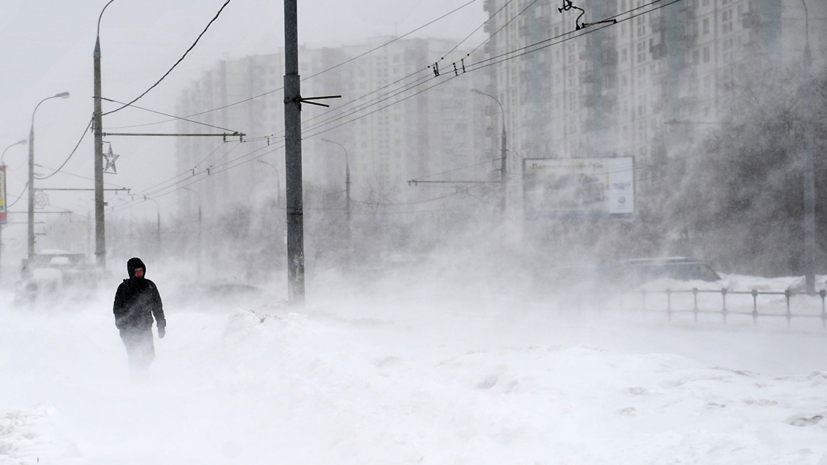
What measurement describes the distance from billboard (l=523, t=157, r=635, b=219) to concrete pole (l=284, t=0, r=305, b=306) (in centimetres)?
1842

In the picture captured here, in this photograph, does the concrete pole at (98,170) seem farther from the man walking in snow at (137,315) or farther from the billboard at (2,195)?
the billboard at (2,195)

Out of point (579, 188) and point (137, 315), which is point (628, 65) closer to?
point (579, 188)

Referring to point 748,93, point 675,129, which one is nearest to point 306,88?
point 675,129

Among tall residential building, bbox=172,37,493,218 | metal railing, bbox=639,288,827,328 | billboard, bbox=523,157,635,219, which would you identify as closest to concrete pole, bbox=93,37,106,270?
metal railing, bbox=639,288,827,328

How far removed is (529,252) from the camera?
3584cm

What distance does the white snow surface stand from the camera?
201 inches

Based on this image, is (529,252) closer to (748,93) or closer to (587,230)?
(587,230)

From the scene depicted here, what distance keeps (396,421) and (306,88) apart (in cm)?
6748

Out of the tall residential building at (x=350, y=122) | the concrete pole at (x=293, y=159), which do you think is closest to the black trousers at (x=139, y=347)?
the concrete pole at (x=293, y=159)

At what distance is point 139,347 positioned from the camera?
958 centimetres

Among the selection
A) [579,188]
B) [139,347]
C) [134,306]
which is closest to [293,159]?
[134,306]

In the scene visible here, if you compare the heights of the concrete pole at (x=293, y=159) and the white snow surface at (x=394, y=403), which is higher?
the concrete pole at (x=293, y=159)

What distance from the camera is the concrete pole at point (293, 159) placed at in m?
13.4

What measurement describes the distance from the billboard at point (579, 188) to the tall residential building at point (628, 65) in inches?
205
